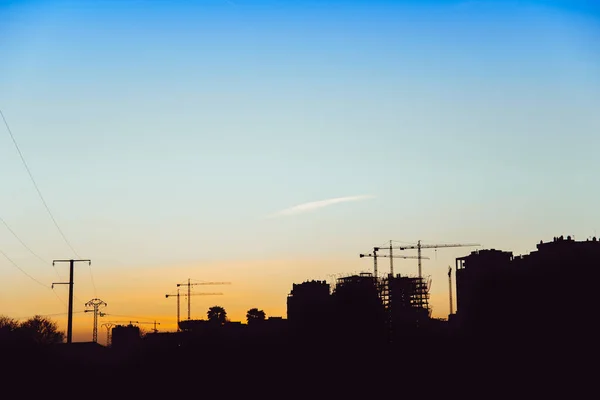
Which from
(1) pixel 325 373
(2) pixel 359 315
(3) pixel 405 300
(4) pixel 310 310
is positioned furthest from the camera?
(3) pixel 405 300

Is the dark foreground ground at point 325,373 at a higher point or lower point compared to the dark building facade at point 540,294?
lower

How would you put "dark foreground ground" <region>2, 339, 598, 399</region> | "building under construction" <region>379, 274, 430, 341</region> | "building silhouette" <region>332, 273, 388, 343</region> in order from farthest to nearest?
"building under construction" <region>379, 274, 430, 341</region>, "building silhouette" <region>332, 273, 388, 343</region>, "dark foreground ground" <region>2, 339, 598, 399</region>

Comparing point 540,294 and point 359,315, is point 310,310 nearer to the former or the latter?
point 359,315

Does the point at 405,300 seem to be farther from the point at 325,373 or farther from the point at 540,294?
the point at 325,373

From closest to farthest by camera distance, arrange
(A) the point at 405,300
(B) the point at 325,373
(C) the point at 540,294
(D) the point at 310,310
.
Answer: (B) the point at 325,373 → (C) the point at 540,294 → (D) the point at 310,310 → (A) the point at 405,300

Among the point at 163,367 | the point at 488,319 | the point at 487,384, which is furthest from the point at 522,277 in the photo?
the point at 163,367

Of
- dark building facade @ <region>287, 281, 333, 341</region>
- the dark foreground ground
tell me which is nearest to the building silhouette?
dark building facade @ <region>287, 281, 333, 341</region>

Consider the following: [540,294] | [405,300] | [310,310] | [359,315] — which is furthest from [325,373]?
[405,300]

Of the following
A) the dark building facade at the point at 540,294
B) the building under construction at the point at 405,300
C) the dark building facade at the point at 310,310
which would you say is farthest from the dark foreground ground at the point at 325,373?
the building under construction at the point at 405,300

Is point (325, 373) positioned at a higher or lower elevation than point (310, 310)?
lower

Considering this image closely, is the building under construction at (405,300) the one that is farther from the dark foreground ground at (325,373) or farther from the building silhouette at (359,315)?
the dark foreground ground at (325,373)

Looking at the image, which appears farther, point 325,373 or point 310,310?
point 310,310

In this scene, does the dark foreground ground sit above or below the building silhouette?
below

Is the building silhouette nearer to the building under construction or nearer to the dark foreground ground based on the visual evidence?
the building under construction
